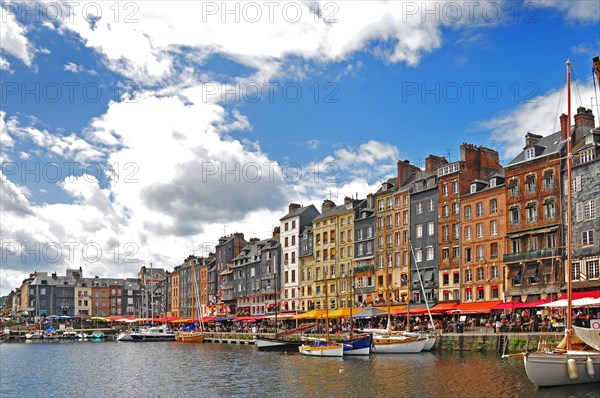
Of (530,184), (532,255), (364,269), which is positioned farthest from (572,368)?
(364,269)

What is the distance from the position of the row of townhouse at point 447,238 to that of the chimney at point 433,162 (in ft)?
0.59

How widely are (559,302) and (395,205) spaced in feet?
122

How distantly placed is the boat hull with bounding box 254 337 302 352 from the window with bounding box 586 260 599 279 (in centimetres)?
2878

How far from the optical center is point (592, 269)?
61.8m

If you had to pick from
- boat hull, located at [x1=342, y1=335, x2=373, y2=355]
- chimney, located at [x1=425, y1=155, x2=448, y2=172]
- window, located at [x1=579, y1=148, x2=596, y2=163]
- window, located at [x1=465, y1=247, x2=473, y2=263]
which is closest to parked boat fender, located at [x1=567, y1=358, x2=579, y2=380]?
boat hull, located at [x1=342, y1=335, x2=373, y2=355]

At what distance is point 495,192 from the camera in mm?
74188

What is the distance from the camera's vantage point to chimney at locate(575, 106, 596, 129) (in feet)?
222

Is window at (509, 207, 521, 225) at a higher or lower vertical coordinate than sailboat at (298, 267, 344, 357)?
higher

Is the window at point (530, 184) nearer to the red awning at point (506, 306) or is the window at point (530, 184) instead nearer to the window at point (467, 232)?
the window at point (467, 232)

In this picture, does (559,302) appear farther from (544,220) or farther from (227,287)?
(227,287)

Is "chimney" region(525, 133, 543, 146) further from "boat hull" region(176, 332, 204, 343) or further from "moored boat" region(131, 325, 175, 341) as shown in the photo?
"moored boat" region(131, 325, 175, 341)

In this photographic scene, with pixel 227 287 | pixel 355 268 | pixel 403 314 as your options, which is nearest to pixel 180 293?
pixel 227 287

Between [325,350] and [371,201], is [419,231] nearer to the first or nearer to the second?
[371,201]

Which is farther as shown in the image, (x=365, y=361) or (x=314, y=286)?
(x=314, y=286)
